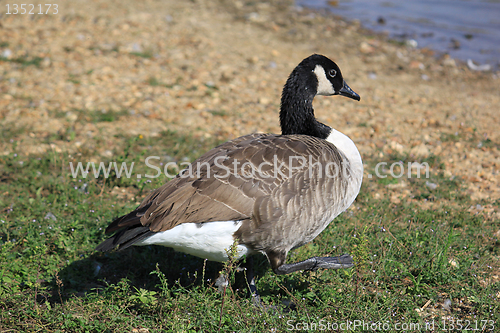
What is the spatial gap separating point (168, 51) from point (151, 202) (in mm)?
6124

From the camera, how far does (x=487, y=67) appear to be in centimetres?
1037

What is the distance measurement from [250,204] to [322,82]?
1.94m

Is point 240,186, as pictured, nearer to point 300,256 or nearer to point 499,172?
point 300,256

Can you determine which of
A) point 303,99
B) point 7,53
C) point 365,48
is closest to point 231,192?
point 303,99

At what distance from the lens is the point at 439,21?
13.3 m

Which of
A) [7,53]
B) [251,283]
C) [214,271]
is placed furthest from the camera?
[7,53]

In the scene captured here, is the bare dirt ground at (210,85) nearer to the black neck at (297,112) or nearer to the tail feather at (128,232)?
the black neck at (297,112)

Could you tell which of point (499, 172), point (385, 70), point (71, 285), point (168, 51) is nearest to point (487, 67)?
point (385, 70)

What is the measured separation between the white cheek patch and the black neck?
0.75 feet

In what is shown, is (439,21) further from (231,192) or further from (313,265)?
(231,192)

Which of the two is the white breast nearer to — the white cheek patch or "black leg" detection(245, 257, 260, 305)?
"black leg" detection(245, 257, 260, 305)

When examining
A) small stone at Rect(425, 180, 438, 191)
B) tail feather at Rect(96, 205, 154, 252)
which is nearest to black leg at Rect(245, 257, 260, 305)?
tail feather at Rect(96, 205, 154, 252)

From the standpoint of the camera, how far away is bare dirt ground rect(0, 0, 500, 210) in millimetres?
6336

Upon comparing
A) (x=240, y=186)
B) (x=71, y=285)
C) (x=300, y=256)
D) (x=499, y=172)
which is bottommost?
(x=71, y=285)
